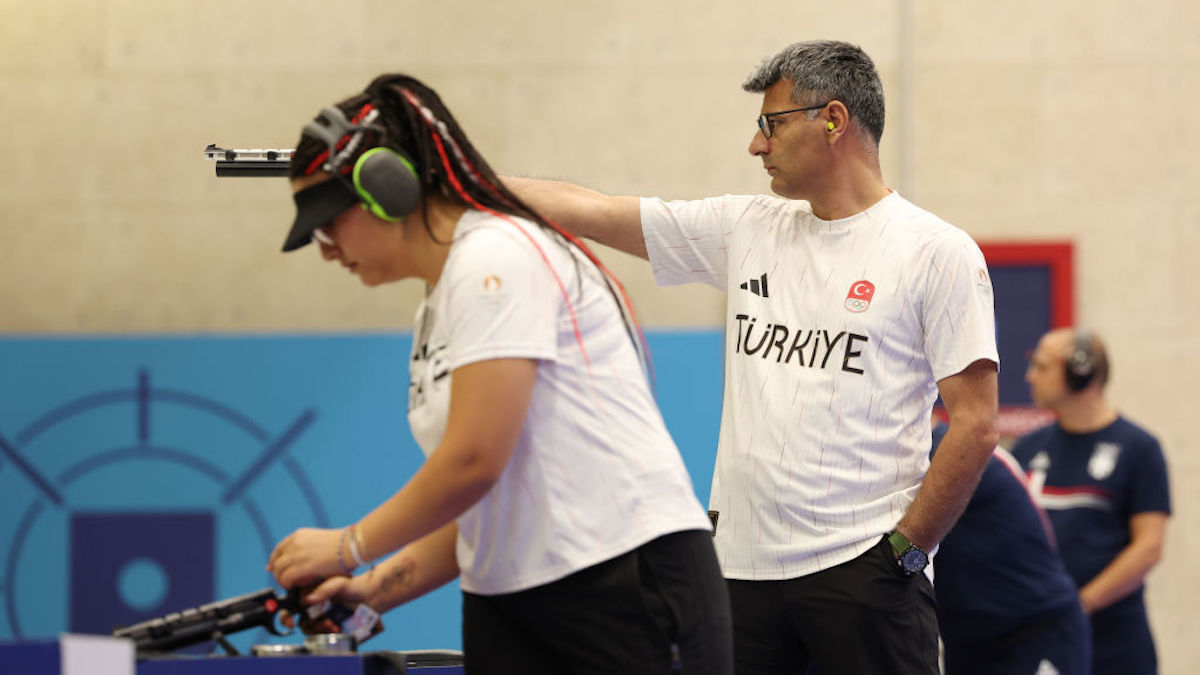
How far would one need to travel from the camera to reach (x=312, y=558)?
165 centimetres

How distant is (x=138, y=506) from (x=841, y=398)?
356 centimetres

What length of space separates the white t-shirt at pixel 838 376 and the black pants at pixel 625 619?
0.72 meters

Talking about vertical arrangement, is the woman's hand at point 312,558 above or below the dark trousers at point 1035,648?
above

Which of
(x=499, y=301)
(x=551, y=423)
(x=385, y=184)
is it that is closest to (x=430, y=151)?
(x=385, y=184)

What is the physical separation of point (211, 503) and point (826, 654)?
11.0 feet

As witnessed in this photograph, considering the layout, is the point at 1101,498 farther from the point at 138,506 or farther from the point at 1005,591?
Answer: the point at 138,506

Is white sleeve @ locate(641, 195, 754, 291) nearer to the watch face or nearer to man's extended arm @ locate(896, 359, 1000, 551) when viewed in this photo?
man's extended arm @ locate(896, 359, 1000, 551)

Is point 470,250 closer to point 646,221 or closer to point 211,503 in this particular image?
point 646,221

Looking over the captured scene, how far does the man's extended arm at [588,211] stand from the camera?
2625mm

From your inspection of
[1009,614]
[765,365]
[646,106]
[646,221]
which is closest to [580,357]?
[765,365]

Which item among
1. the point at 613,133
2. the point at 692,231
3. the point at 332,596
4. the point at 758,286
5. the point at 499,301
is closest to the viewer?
the point at 499,301

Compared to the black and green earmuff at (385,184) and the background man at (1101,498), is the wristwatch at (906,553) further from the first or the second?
the background man at (1101,498)

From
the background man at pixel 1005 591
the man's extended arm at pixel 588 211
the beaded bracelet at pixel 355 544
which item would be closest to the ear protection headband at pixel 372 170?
the beaded bracelet at pixel 355 544

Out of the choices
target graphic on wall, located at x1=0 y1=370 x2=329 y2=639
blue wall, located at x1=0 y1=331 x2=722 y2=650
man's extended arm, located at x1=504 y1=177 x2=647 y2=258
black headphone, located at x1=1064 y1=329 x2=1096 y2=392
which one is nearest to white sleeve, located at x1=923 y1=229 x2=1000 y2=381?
man's extended arm, located at x1=504 y1=177 x2=647 y2=258
